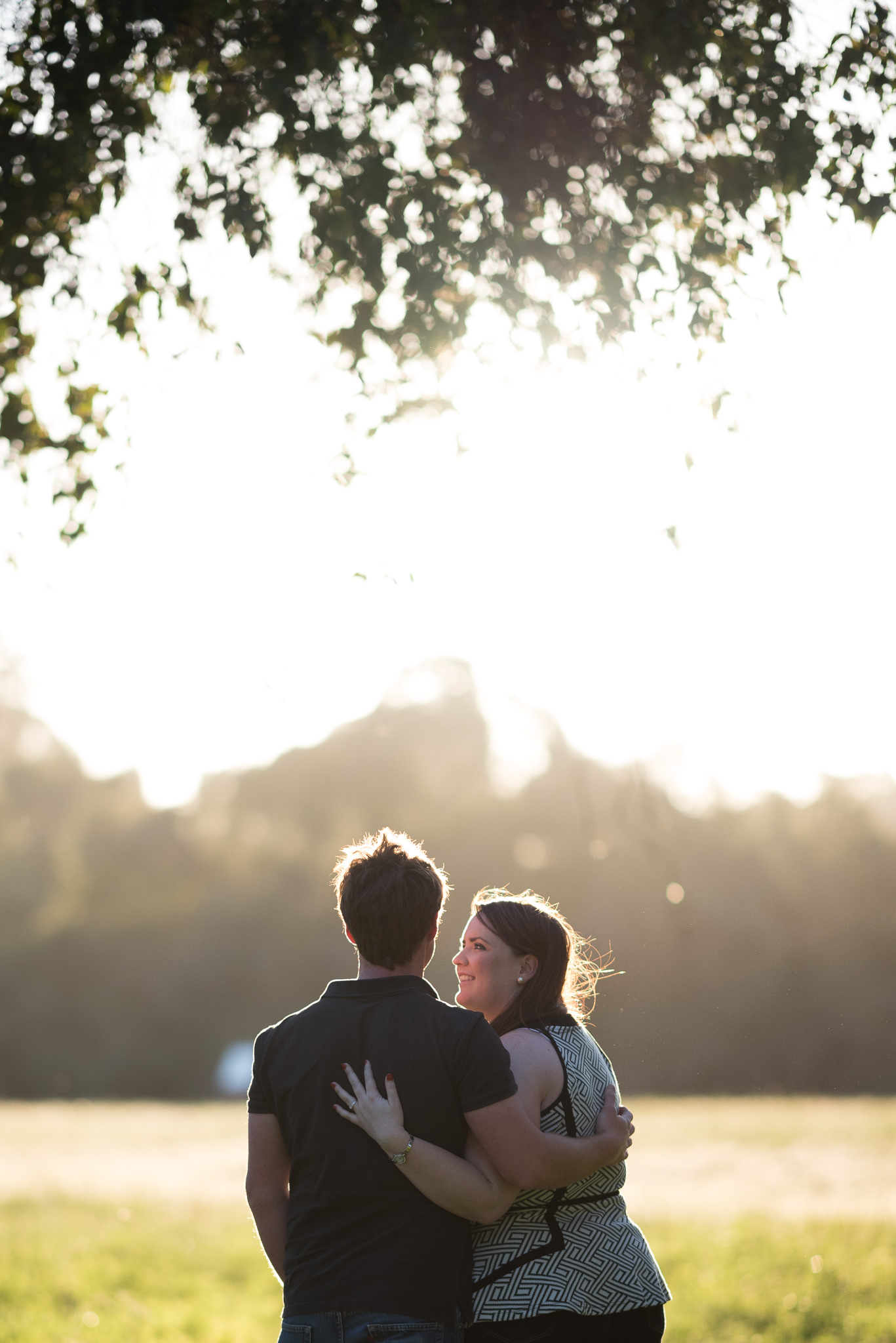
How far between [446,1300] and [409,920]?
0.94 m

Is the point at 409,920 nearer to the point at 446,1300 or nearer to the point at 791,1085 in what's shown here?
the point at 446,1300

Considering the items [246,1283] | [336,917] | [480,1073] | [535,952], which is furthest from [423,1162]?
[336,917]

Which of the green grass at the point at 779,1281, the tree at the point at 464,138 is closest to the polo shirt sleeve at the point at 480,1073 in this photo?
the tree at the point at 464,138

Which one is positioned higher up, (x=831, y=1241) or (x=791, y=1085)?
(x=831, y=1241)

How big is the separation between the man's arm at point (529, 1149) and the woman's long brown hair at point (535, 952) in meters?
0.34

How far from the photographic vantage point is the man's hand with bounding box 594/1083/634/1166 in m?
3.33

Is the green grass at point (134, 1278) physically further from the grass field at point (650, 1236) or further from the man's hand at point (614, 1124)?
the man's hand at point (614, 1124)

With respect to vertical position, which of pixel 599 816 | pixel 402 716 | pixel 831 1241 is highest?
pixel 402 716

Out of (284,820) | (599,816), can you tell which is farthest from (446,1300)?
(284,820)

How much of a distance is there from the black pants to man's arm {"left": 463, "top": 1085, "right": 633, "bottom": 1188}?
355 millimetres

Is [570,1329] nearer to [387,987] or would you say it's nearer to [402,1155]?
[402,1155]

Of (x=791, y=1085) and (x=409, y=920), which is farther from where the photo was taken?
(x=791, y=1085)

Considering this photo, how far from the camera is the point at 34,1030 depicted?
4259cm

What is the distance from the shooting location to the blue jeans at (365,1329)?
298cm
